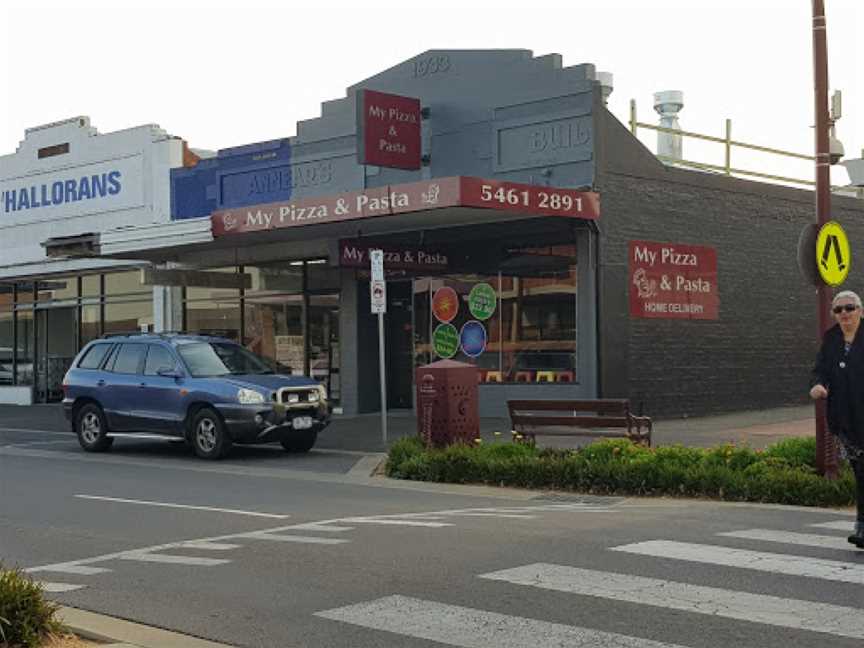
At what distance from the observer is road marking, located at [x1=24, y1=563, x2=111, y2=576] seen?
814cm

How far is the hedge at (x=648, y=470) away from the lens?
11.3 m

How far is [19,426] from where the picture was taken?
24391 mm

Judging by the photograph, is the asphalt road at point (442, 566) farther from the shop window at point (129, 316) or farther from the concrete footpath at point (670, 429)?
the shop window at point (129, 316)

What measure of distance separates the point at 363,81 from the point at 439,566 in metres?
17.0

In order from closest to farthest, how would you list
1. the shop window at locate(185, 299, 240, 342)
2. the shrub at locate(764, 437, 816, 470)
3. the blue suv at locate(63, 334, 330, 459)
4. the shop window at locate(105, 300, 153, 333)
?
the shrub at locate(764, 437, 816, 470), the blue suv at locate(63, 334, 330, 459), the shop window at locate(185, 299, 240, 342), the shop window at locate(105, 300, 153, 333)

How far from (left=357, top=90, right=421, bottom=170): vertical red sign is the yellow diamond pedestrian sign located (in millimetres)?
10288

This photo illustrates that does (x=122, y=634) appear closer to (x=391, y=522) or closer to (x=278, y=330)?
(x=391, y=522)

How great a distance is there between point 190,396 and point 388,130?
275 inches

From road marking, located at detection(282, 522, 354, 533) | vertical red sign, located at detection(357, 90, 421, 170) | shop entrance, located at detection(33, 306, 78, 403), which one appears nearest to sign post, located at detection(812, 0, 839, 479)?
road marking, located at detection(282, 522, 354, 533)

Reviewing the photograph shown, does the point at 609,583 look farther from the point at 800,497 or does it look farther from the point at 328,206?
the point at 328,206

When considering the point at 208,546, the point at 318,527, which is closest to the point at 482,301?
the point at 318,527

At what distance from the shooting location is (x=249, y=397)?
639 inches

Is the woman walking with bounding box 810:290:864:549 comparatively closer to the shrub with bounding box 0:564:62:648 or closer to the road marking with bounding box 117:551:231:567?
the road marking with bounding box 117:551:231:567

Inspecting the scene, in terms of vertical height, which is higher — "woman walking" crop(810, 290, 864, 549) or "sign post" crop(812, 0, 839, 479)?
"sign post" crop(812, 0, 839, 479)
